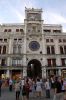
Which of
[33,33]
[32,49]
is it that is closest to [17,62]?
[32,49]

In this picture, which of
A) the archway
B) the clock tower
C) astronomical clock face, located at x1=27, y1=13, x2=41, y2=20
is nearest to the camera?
the clock tower

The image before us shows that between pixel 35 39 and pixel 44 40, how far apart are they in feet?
8.24

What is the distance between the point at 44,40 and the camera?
59.5m

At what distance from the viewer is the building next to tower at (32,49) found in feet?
186

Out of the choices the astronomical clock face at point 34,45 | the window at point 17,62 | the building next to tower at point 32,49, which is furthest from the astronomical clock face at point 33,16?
the window at point 17,62

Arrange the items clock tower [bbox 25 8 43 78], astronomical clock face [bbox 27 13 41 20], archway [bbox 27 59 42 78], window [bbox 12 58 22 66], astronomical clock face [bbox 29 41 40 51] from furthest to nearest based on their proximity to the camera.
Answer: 1. astronomical clock face [bbox 27 13 41 20]
2. archway [bbox 27 59 42 78]
3. astronomical clock face [bbox 29 41 40 51]
4. clock tower [bbox 25 8 43 78]
5. window [bbox 12 58 22 66]

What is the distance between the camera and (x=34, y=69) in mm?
63000

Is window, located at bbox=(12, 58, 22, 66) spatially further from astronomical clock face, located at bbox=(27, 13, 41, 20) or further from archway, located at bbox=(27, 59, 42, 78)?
astronomical clock face, located at bbox=(27, 13, 41, 20)

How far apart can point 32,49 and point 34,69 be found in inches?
290

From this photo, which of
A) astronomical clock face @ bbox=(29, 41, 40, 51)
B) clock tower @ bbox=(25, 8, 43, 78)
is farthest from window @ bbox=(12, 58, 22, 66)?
astronomical clock face @ bbox=(29, 41, 40, 51)

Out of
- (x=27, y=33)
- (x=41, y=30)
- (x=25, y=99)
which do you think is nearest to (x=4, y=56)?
(x=27, y=33)

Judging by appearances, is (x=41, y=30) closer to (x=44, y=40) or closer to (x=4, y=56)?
(x=44, y=40)

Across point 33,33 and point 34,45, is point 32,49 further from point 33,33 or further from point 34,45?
point 33,33

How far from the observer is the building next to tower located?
5669 centimetres
